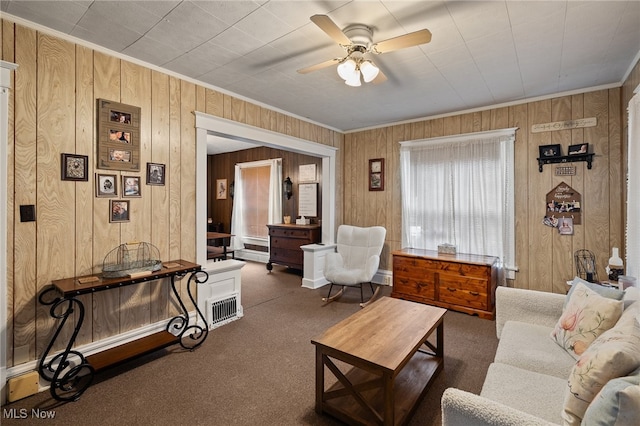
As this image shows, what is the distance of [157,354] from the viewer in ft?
8.52

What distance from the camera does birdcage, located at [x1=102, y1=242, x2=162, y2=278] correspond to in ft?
7.59

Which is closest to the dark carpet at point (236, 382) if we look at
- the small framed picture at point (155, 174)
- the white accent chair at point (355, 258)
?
the white accent chair at point (355, 258)

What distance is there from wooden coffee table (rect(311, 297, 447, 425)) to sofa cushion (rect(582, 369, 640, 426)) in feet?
2.62

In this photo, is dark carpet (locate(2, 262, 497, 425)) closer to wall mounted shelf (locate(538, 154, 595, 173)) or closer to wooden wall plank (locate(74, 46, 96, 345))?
wooden wall plank (locate(74, 46, 96, 345))

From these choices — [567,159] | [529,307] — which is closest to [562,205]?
[567,159]

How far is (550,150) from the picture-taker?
3.42 meters

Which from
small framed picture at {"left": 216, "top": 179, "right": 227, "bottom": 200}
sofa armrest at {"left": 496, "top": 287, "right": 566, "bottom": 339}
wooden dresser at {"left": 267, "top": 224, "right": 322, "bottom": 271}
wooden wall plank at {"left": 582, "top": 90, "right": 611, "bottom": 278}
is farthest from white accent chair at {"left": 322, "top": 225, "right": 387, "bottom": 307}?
small framed picture at {"left": 216, "top": 179, "right": 227, "bottom": 200}

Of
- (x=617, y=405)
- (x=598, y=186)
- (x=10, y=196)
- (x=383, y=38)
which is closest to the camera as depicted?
(x=617, y=405)

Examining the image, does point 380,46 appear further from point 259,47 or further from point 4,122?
point 4,122

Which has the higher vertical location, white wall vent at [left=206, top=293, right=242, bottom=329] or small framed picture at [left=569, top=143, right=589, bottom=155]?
small framed picture at [left=569, top=143, right=589, bottom=155]

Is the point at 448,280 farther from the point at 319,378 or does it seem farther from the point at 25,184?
the point at 25,184

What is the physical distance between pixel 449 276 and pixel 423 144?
189 centimetres

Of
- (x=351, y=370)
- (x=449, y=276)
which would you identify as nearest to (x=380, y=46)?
(x=351, y=370)

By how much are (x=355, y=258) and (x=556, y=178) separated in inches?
104
